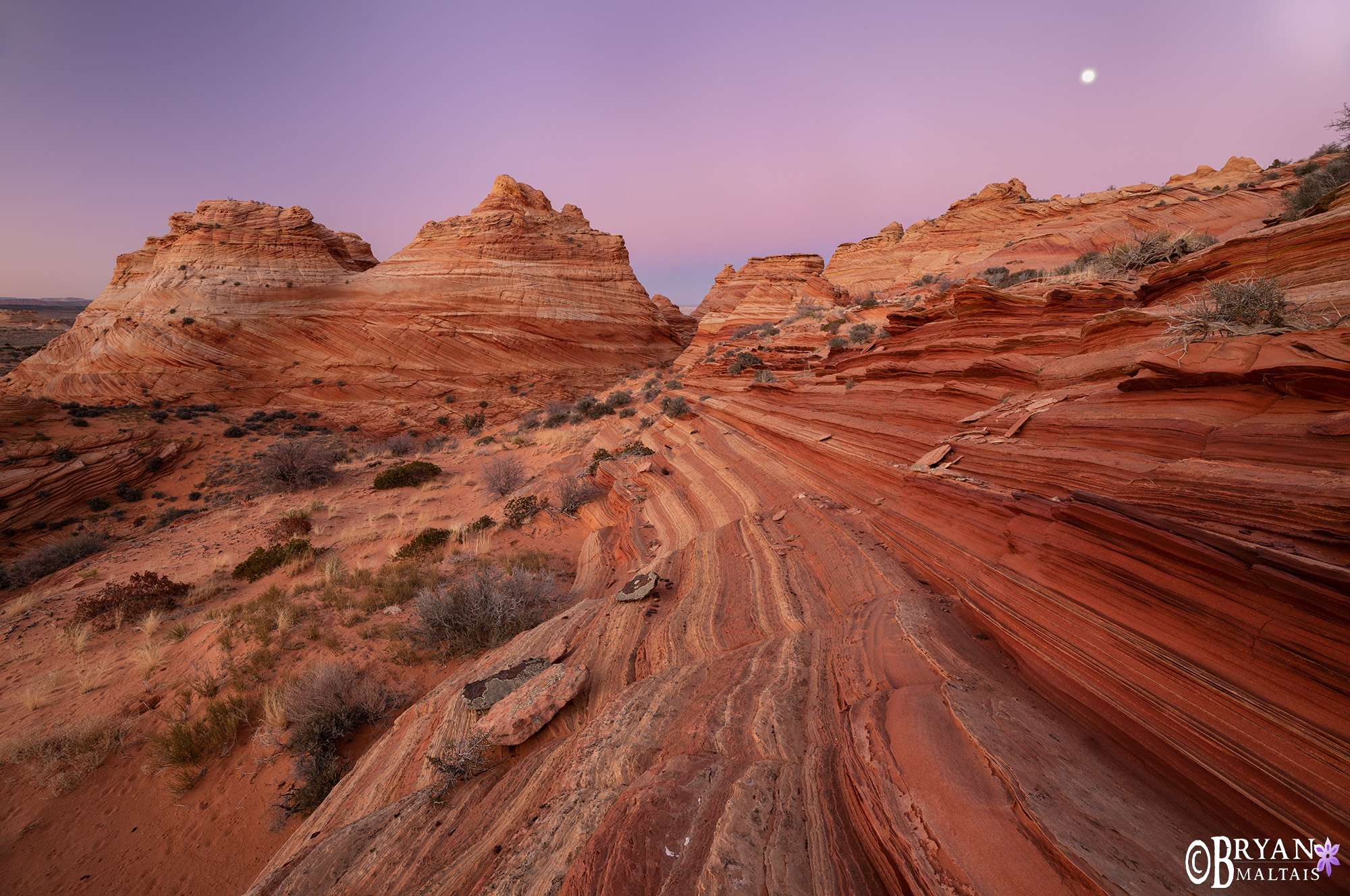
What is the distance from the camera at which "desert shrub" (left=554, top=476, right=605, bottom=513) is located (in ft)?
34.2

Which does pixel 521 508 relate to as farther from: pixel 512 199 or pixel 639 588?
pixel 512 199

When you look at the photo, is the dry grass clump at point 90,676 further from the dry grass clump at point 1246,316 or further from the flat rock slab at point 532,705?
the dry grass clump at point 1246,316

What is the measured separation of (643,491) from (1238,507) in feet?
26.3

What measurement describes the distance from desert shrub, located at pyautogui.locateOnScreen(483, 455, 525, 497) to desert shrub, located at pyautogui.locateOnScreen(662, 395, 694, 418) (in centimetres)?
505

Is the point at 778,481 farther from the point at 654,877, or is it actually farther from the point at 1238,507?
the point at 654,877

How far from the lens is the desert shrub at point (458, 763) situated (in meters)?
3.24

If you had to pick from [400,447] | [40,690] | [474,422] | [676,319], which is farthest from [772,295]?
[40,690]

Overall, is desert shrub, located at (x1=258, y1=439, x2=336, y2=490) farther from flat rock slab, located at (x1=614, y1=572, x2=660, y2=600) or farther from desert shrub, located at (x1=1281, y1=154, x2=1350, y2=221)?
desert shrub, located at (x1=1281, y1=154, x2=1350, y2=221)

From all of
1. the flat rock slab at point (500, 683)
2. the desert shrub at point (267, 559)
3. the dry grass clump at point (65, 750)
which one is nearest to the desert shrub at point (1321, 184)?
the flat rock slab at point (500, 683)

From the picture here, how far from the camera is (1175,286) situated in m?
6.20

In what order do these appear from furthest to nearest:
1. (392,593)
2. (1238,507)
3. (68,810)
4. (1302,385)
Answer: (392,593) < (68,810) < (1302,385) < (1238,507)

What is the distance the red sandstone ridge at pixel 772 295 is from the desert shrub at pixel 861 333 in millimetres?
10975

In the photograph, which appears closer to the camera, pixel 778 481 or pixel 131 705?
pixel 131 705

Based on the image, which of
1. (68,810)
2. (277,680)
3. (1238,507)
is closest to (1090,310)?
(1238,507)
